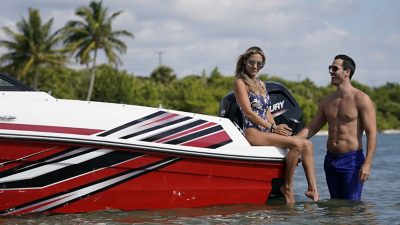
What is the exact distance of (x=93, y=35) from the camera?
37.8 meters

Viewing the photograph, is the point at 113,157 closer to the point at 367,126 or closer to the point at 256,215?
the point at 256,215

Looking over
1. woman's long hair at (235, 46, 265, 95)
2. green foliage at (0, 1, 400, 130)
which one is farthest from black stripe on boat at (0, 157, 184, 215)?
green foliage at (0, 1, 400, 130)

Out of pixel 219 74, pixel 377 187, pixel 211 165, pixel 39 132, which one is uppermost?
pixel 219 74

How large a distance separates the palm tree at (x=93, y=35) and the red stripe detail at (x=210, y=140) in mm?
33875

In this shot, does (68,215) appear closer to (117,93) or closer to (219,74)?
(117,93)

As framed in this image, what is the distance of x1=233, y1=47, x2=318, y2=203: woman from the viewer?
182 inches

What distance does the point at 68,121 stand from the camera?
4.18 m

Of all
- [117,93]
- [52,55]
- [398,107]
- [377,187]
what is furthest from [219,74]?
[377,187]

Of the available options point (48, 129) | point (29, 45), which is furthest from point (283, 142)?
point (29, 45)

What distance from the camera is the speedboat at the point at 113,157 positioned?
4.13 meters

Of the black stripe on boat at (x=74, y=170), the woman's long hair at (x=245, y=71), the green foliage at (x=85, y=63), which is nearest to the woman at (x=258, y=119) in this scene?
the woman's long hair at (x=245, y=71)

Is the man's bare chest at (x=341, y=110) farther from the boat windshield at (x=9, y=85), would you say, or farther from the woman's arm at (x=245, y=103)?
the boat windshield at (x=9, y=85)

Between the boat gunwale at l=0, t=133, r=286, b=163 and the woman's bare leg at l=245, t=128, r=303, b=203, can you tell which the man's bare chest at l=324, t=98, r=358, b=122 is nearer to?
the woman's bare leg at l=245, t=128, r=303, b=203

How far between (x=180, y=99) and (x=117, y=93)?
7.06m
